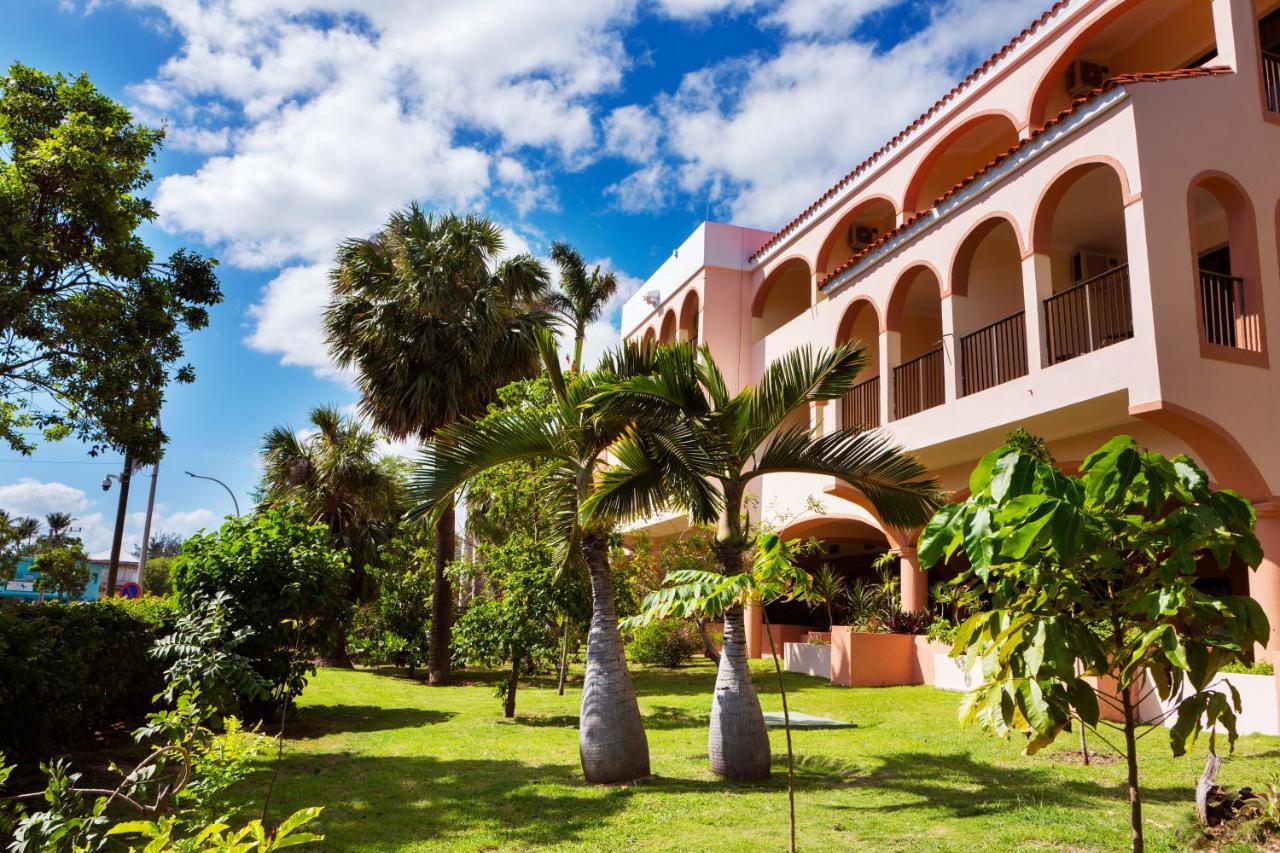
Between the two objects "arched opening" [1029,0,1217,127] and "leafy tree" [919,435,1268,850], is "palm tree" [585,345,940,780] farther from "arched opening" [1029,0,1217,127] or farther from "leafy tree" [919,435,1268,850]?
"arched opening" [1029,0,1217,127]

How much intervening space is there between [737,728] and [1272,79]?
456 inches

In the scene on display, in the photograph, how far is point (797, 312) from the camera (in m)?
23.2

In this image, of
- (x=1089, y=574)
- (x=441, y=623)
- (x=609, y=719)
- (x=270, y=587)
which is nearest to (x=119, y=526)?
(x=441, y=623)

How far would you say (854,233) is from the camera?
68.0 ft

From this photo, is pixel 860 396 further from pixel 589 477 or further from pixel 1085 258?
pixel 589 477

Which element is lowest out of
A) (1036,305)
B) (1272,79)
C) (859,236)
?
(1036,305)

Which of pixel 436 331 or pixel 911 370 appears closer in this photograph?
pixel 911 370

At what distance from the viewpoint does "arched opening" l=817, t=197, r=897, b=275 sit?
19.4 meters

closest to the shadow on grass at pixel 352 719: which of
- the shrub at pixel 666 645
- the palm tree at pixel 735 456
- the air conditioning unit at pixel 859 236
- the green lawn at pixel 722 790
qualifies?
the green lawn at pixel 722 790

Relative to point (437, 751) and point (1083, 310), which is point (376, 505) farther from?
point (1083, 310)

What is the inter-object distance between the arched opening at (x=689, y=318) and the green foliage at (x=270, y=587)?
42.5 feet

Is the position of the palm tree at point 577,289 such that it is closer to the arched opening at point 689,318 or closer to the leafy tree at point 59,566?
the arched opening at point 689,318

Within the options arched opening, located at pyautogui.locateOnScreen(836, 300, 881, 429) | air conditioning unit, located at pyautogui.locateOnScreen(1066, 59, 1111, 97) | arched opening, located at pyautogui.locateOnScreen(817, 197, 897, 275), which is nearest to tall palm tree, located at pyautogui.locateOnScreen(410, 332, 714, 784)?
arched opening, located at pyautogui.locateOnScreen(836, 300, 881, 429)

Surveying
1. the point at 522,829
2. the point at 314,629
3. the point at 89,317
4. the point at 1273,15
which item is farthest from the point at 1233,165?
the point at 89,317
